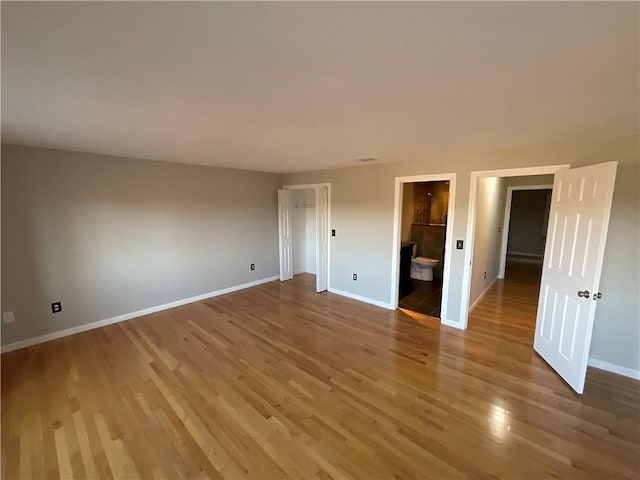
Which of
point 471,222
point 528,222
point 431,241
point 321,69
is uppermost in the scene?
point 321,69

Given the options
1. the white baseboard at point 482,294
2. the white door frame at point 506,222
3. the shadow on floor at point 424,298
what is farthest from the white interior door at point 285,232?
the white door frame at point 506,222

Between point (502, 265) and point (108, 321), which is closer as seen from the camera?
point (108, 321)

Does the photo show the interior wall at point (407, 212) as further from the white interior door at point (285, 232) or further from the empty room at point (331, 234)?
the white interior door at point (285, 232)

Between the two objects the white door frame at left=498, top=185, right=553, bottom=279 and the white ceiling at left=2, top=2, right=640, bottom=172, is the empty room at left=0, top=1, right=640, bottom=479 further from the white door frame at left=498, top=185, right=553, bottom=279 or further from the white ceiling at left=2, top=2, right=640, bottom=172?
the white door frame at left=498, top=185, right=553, bottom=279

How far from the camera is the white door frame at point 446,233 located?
346 centimetres

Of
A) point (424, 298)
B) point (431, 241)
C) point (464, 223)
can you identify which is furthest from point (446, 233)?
point (431, 241)

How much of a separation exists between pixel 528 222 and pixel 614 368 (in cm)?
677

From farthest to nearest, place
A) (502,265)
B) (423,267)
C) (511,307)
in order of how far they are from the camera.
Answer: (502,265)
(423,267)
(511,307)

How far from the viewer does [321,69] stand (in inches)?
48.3

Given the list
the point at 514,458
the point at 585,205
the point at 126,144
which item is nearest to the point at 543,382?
the point at 514,458

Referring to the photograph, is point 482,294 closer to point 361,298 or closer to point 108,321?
point 361,298

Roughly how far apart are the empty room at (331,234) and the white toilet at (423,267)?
1120 mm

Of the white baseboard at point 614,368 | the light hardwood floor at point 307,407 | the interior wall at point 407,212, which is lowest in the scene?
the light hardwood floor at point 307,407

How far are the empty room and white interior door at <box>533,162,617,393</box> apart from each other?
26 millimetres
